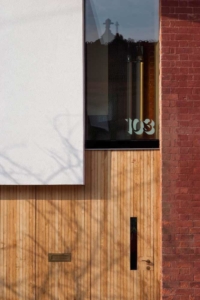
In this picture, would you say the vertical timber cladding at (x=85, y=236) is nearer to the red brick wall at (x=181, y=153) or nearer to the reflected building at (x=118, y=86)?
the red brick wall at (x=181, y=153)

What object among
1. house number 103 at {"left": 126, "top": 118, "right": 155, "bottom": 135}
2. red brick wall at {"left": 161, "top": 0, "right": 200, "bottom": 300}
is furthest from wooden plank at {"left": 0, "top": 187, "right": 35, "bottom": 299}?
red brick wall at {"left": 161, "top": 0, "right": 200, "bottom": 300}

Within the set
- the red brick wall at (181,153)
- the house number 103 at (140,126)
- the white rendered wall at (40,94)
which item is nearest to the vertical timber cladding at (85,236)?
the red brick wall at (181,153)

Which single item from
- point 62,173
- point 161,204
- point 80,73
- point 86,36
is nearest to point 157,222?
point 161,204

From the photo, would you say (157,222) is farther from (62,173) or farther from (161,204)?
(62,173)

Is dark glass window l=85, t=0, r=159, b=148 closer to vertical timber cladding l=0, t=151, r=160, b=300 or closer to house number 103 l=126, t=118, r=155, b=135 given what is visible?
house number 103 l=126, t=118, r=155, b=135

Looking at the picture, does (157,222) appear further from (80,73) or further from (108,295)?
(80,73)

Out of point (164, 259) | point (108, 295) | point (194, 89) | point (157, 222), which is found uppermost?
point (194, 89)

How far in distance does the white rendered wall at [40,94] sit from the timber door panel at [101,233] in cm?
37

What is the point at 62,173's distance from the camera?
755 centimetres

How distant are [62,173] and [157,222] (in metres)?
1.53

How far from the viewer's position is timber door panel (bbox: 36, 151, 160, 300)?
7664mm

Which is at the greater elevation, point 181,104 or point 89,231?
point 181,104

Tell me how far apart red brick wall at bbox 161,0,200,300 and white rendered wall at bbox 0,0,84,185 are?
123 cm

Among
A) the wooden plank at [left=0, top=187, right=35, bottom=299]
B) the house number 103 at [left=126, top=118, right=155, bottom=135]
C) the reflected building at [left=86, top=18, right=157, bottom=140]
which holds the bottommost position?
the wooden plank at [left=0, top=187, right=35, bottom=299]
